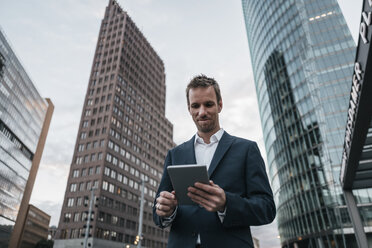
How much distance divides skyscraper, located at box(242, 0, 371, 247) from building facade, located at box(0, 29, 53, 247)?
67770 mm

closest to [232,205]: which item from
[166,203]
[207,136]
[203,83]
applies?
[166,203]

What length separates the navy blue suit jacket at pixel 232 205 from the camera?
191 cm

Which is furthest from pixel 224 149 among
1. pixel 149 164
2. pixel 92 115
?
pixel 149 164

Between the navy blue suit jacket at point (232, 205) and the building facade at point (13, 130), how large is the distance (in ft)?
257

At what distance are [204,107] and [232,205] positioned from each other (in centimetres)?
101

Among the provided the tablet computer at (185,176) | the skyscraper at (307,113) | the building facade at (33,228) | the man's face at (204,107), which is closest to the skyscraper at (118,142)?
the skyscraper at (307,113)

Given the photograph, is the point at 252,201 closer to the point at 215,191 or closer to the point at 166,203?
the point at 215,191

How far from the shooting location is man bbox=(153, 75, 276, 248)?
6.14ft

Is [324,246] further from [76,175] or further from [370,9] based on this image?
[76,175]

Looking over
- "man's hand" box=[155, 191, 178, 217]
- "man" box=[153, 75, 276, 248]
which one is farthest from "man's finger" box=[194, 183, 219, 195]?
"man's hand" box=[155, 191, 178, 217]

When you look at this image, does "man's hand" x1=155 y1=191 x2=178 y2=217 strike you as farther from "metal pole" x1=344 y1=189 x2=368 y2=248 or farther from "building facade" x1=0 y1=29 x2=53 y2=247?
"building facade" x1=0 y1=29 x2=53 y2=247

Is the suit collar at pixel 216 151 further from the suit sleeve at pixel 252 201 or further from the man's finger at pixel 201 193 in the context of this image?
the man's finger at pixel 201 193

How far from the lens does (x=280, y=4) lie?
58656mm

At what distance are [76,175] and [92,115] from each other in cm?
1654
